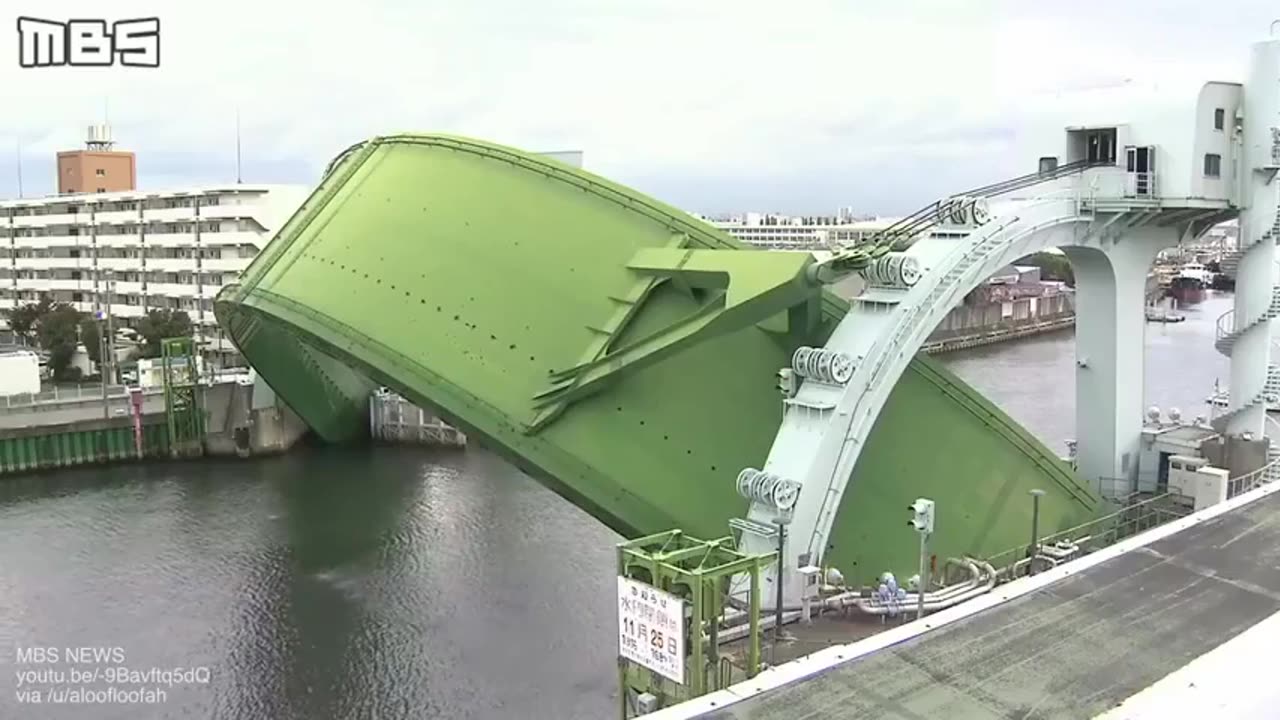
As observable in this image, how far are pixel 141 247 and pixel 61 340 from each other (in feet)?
36.6

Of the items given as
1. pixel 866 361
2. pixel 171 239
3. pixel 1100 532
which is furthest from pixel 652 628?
pixel 171 239

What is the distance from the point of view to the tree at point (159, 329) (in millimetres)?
48000

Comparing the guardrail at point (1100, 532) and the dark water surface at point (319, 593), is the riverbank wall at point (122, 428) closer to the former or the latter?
the dark water surface at point (319, 593)

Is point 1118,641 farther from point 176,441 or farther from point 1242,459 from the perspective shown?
point 176,441

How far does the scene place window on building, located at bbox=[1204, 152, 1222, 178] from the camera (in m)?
19.2

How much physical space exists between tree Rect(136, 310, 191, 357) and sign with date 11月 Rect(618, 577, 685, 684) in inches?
1674

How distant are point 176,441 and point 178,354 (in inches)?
155

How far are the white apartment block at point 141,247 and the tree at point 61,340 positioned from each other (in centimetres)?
246

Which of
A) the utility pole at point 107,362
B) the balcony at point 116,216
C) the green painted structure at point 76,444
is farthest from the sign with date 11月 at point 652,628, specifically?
the balcony at point 116,216

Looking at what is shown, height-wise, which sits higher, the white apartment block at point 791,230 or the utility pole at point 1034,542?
the white apartment block at point 791,230

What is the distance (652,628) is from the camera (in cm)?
1066

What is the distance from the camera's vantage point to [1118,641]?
34.3ft

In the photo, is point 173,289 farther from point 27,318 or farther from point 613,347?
point 613,347

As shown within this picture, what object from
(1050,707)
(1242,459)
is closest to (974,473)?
(1242,459)
